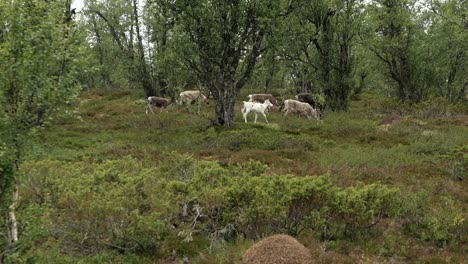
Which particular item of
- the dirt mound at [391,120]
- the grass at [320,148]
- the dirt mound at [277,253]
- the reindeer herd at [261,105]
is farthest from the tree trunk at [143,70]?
the dirt mound at [277,253]

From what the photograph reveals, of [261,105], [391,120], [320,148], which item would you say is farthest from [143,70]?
[320,148]

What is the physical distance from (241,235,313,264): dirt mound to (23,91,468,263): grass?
0.54 meters

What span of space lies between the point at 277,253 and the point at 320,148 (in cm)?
1197

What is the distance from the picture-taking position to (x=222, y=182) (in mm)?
10602

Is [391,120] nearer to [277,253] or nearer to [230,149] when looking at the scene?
[230,149]

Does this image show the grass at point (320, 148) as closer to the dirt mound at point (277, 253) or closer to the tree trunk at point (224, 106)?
the dirt mound at point (277, 253)

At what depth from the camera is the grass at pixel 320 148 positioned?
959 centimetres

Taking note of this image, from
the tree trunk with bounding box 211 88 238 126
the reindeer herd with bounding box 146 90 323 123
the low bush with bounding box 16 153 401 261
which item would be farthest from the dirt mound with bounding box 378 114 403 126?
the low bush with bounding box 16 153 401 261

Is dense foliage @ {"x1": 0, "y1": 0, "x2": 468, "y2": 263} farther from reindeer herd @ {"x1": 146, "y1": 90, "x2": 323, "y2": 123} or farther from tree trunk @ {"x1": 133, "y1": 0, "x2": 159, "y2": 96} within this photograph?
reindeer herd @ {"x1": 146, "y1": 90, "x2": 323, "y2": 123}

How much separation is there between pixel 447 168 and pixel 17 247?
13077mm

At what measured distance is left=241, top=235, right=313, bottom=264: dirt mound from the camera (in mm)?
8117

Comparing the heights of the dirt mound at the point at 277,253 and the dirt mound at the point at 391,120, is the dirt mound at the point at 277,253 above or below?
below

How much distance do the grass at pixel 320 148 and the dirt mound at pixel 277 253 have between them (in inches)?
21.1

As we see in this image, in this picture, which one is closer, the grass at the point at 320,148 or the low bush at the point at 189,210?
the low bush at the point at 189,210
